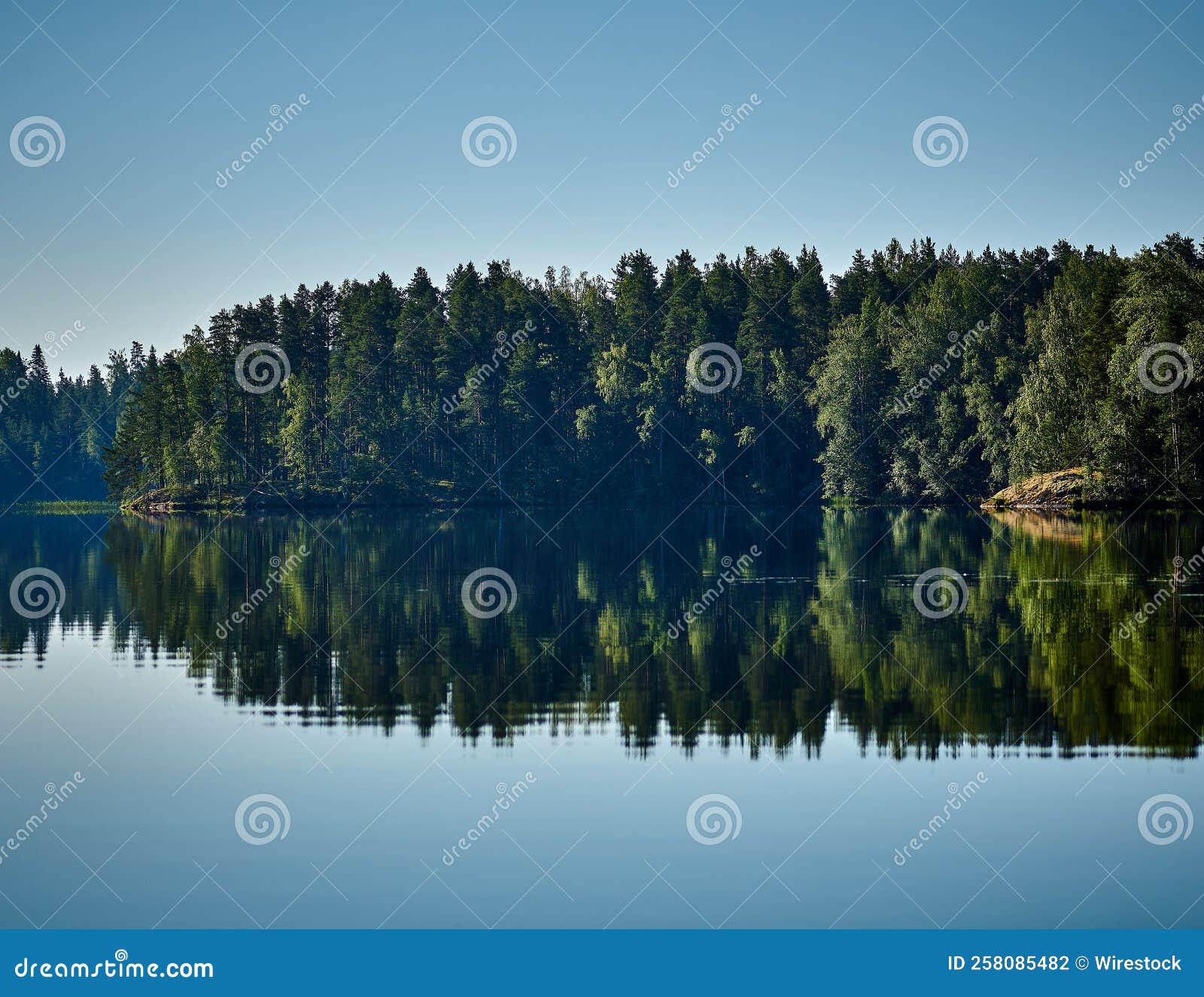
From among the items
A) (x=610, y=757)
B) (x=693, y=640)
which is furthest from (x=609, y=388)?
(x=610, y=757)

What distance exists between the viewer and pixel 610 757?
18.2m

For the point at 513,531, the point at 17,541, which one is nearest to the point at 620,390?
the point at 513,531

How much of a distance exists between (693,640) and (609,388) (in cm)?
9202

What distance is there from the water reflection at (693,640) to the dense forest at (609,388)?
50.1 meters

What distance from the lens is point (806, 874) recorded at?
1359 cm

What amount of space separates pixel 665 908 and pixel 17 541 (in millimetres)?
65303

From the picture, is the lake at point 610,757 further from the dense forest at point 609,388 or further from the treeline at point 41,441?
the treeline at point 41,441

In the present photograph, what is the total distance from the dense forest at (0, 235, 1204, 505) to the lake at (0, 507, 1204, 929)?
69449 mm

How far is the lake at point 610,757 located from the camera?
13.2 m

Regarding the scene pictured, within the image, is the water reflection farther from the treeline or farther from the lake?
the treeline

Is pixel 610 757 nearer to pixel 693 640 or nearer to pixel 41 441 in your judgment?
pixel 693 640

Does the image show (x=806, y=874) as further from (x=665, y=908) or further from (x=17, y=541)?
(x=17, y=541)

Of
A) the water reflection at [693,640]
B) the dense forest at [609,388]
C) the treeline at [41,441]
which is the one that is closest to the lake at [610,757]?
the water reflection at [693,640]

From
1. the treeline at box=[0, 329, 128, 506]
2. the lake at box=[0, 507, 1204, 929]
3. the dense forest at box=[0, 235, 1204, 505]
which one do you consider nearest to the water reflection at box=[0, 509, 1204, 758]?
the lake at box=[0, 507, 1204, 929]
